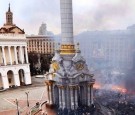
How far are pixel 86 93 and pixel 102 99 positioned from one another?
201cm

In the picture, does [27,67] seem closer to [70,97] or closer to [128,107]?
[70,97]

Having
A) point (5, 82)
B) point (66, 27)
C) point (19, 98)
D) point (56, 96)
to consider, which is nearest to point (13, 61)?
point (5, 82)

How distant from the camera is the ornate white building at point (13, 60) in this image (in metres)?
35.7

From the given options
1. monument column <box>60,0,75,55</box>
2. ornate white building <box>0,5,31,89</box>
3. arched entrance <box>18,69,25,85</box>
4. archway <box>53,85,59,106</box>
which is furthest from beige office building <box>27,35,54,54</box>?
monument column <box>60,0,75,55</box>

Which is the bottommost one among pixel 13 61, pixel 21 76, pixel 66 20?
pixel 21 76

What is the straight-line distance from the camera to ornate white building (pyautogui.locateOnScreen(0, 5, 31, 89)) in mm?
35669

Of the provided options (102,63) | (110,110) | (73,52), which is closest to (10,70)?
(102,63)

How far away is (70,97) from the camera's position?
2152 centimetres

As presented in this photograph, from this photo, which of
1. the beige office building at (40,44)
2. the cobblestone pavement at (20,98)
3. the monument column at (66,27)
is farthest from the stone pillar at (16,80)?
the beige office building at (40,44)

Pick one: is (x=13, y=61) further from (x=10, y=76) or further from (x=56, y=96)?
(x=56, y=96)

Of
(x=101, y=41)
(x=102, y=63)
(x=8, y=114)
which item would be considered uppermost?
(x=101, y=41)

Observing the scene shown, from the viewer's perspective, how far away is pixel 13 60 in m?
37.5

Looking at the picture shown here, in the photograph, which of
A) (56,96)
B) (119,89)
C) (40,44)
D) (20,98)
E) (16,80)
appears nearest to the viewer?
(56,96)

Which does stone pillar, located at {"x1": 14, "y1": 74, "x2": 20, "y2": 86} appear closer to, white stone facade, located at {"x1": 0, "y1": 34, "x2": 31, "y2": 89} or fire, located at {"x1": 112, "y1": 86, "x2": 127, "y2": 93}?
white stone facade, located at {"x1": 0, "y1": 34, "x2": 31, "y2": 89}
